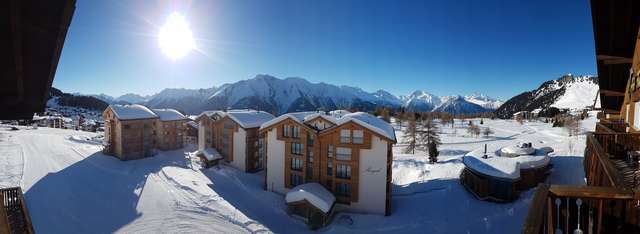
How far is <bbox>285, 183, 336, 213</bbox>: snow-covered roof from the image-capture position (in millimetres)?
20219

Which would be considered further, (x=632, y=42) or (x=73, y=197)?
(x=73, y=197)

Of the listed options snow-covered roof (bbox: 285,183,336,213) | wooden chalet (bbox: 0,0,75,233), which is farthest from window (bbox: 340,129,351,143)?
wooden chalet (bbox: 0,0,75,233)

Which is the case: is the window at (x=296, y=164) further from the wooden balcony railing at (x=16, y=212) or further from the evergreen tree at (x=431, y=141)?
the wooden balcony railing at (x=16, y=212)

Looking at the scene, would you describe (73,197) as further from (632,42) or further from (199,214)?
(632,42)

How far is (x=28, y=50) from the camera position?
378cm

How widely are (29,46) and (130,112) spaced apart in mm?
36929

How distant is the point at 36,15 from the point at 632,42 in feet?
46.8

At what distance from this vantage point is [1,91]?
433cm

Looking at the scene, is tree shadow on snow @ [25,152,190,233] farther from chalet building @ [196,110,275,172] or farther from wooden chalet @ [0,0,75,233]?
wooden chalet @ [0,0,75,233]

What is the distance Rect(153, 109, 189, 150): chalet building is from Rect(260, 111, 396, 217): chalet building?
20217mm

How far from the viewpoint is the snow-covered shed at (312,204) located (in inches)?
787

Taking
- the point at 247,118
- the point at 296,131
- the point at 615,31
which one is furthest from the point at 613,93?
the point at 247,118

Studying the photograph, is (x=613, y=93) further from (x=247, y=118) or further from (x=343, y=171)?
(x=247, y=118)

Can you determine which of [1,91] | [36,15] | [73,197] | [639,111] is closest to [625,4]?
[639,111]
